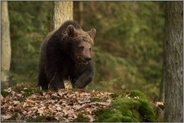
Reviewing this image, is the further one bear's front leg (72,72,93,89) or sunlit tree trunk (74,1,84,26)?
sunlit tree trunk (74,1,84,26)

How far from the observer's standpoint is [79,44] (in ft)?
39.0

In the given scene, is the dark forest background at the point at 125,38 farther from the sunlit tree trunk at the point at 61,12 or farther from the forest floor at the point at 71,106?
the forest floor at the point at 71,106

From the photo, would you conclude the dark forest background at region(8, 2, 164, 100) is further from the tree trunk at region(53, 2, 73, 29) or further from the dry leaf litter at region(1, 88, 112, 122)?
the dry leaf litter at region(1, 88, 112, 122)

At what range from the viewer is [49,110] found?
927 centimetres

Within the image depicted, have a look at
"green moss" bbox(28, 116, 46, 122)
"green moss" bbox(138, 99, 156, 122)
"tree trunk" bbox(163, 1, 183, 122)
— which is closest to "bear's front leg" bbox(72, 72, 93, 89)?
"green moss" bbox(138, 99, 156, 122)

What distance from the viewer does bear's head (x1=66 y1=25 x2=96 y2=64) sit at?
1170 centimetres

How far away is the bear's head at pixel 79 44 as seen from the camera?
461 inches

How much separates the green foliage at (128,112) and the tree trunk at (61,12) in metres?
4.60

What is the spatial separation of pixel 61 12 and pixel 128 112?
5.99 m

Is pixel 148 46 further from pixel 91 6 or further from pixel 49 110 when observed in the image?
pixel 49 110

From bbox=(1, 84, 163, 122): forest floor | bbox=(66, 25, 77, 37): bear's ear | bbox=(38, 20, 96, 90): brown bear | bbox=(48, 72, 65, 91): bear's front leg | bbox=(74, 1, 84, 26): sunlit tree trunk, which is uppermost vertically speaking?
bbox=(74, 1, 84, 26): sunlit tree trunk

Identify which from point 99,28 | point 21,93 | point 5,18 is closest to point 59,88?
point 21,93

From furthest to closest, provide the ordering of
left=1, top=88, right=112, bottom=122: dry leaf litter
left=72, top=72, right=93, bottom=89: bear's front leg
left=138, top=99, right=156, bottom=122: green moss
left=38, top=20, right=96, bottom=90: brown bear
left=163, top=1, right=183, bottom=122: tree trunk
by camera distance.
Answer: left=72, top=72, right=93, bottom=89: bear's front leg < left=38, top=20, right=96, bottom=90: brown bear < left=138, top=99, right=156, bottom=122: green moss < left=163, top=1, right=183, bottom=122: tree trunk < left=1, top=88, right=112, bottom=122: dry leaf litter

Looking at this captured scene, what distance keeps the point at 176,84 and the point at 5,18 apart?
35.2 feet
